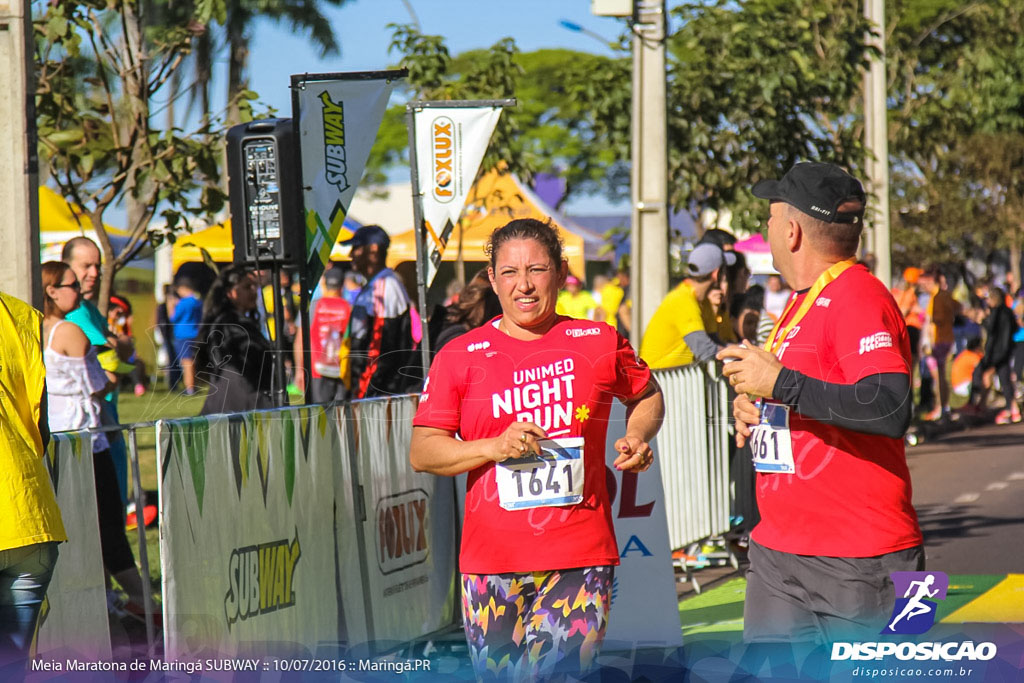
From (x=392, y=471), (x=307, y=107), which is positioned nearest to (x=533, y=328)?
(x=392, y=471)

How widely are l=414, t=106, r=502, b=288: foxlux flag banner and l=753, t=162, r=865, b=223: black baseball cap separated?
3455 mm

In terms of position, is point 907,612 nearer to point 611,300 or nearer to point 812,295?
point 812,295

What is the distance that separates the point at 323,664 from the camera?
4.99 metres

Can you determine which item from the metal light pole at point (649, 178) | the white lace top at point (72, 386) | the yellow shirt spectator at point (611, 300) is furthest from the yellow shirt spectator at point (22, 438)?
the yellow shirt spectator at point (611, 300)

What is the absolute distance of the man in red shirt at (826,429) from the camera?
355 cm

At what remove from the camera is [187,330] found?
6.85 metres

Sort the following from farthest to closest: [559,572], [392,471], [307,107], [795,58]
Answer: [795,58]
[307,107]
[392,471]
[559,572]

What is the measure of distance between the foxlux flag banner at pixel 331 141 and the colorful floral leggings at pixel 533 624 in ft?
12.1

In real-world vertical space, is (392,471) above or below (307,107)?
below

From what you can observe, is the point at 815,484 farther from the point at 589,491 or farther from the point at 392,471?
the point at 392,471

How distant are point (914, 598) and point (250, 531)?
8.68 ft

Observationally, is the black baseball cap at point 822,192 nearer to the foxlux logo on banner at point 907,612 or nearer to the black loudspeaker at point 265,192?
the foxlux logo on banner at point 907,612

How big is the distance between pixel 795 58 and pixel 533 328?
408 inches

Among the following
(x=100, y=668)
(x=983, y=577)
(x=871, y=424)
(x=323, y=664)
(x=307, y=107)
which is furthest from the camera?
(x=983, y=577)
